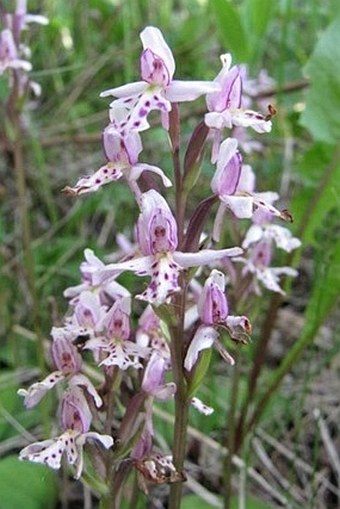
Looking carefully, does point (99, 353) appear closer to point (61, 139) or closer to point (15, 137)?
point (15, 137)

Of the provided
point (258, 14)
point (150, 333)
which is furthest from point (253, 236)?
point (258, 14)

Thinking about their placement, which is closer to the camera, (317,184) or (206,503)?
(206,503)

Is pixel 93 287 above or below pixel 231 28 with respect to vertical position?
below

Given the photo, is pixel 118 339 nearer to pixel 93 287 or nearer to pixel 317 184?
pixel 93 287

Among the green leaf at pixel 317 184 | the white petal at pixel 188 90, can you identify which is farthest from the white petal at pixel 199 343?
→ the green leaf at pixel 317 184

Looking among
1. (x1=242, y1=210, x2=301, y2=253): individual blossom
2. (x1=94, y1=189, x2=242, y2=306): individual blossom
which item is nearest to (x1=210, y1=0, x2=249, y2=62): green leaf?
(x1=242, y1=210, x2=301, y2=253): individual blossom

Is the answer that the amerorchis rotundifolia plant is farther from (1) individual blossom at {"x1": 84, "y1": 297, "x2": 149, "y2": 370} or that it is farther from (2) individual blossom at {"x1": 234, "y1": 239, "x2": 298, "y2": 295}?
(2) individual blossom at {"x1": 234, "y1": 239, "x2": 298, "y2": 295}

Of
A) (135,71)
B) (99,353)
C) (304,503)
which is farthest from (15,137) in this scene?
(135,71)

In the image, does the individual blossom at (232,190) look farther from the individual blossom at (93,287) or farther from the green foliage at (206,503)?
the green foliage at (206,503)
